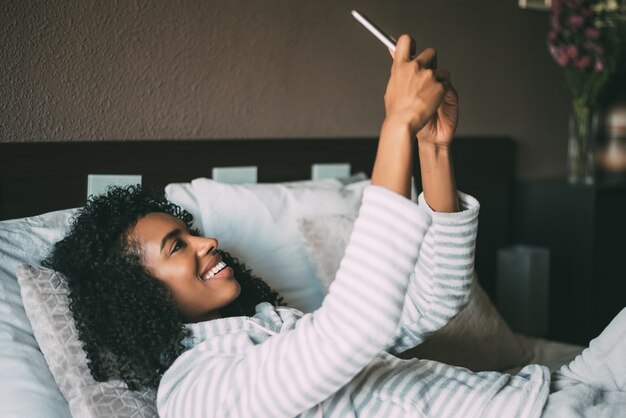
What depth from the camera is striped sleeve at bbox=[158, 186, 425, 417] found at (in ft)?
2.68

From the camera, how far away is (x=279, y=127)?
2.04 m

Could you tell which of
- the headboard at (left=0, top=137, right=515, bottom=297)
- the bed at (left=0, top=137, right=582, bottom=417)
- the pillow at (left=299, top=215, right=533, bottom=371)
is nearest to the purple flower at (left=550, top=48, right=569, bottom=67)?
the headboard at (left=0, top=137, right=515, bottom=297)

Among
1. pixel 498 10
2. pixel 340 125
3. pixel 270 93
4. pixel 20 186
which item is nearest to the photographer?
pixel 20 186

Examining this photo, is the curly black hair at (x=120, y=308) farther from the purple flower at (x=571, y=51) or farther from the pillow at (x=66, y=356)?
the purple flower at (x=571, y=51)

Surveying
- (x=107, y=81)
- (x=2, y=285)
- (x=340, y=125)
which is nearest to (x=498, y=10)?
(x=340, y=125)

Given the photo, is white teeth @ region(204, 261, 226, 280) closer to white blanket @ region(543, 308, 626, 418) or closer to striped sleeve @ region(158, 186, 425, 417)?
striped sleeve @ region(158, 186, 425, 417)

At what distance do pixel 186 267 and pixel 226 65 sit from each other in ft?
2.81

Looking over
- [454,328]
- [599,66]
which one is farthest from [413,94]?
[599,66]

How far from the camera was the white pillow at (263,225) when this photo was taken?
5.27 ft

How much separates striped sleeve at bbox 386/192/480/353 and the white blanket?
22 cm

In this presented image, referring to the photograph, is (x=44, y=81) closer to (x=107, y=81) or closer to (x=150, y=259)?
(x=107, y=81)

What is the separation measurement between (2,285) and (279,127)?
A: 3.24 ft

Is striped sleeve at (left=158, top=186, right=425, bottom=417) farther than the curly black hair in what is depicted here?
No

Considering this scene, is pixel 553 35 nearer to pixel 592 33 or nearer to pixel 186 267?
pixel 592 33
